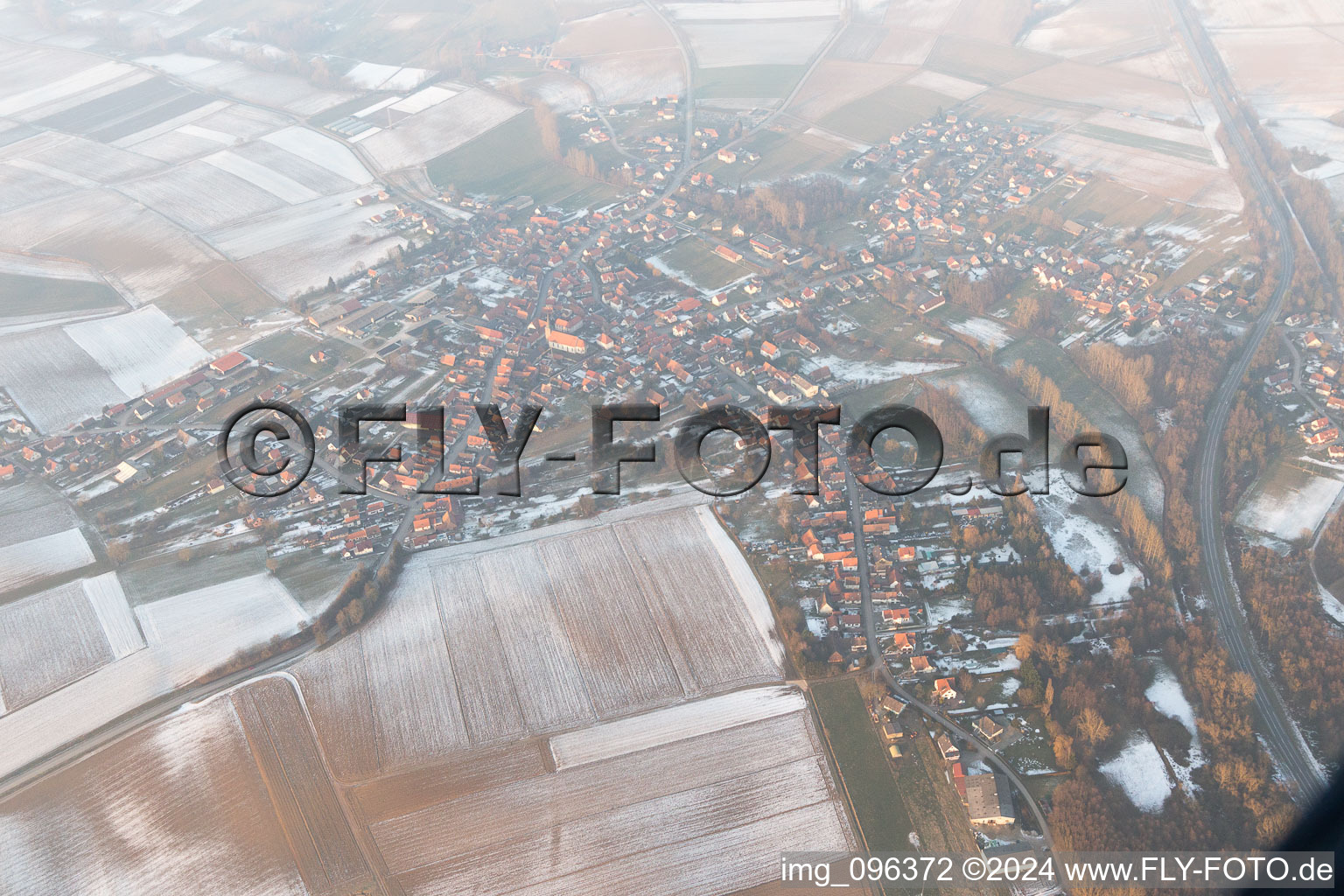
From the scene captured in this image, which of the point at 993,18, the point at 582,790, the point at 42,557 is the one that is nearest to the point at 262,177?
the point at 42,557

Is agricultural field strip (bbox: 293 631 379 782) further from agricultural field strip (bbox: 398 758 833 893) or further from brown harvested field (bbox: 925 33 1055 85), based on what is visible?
brown harvested field (bbox: 925 33 1055 85)

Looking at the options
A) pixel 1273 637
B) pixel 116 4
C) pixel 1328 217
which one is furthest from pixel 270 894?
pixel 116 4

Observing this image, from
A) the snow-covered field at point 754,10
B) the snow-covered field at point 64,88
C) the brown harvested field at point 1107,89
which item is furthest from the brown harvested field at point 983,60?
the snow-covered field at point 64,88

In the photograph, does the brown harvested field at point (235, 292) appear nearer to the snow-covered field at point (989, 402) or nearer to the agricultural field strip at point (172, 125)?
the agricultural field strip at point (172, 125)

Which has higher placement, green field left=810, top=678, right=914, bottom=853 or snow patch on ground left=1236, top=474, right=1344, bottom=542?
snow patch on ground left=1236, top=474, right=1344, bottom=542

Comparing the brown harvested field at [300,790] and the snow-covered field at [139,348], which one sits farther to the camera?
the snow-covered field at [139,348]

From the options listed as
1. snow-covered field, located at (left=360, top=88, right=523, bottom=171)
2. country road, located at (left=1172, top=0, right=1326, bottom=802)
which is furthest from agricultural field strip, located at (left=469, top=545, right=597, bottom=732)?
snow-covered field, located at (left=360, top=88, right=523, bottom=171)
